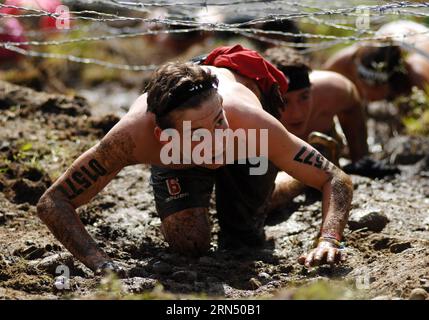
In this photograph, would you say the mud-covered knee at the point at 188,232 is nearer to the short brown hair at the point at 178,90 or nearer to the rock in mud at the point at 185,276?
the rock in mud at the point at 185,276

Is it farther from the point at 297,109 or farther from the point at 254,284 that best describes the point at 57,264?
the point at 297,109

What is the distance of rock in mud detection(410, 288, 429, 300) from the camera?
9.27 ft

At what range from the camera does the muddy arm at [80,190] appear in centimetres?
342

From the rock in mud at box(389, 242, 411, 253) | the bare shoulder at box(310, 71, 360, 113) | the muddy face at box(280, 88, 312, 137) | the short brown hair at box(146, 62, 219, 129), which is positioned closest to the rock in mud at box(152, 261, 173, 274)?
the short brown hair at box(146, 62, 219, 129)

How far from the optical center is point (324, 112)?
5215 millimetres

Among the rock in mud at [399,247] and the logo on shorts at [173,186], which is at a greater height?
the logo on shorts at [173,186]

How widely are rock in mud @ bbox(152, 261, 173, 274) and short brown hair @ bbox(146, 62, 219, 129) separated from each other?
640 mm

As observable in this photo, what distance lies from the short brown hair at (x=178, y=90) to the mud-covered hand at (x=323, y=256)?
0.79 metres

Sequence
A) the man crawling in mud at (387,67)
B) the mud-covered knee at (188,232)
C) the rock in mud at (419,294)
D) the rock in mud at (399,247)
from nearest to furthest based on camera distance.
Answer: the rock in mud at (419,294)
the rock in mud at (399,247)
the mud-covered knee at (188,232)
the man crawling in mud at (387,67)

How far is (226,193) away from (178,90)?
1.09 meters

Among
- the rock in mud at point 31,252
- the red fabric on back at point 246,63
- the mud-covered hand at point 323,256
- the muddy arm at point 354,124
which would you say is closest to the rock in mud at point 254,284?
the mud-covered hand at point 323,256

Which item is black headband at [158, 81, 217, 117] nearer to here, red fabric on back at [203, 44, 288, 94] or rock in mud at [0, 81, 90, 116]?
red fabric on back at [203, 44, 288, 94]

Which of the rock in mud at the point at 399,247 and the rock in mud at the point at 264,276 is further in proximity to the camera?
the rock in mud at the point at 399,247

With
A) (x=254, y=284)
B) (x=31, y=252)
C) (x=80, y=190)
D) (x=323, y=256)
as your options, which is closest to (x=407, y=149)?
(x=323, y=256)
